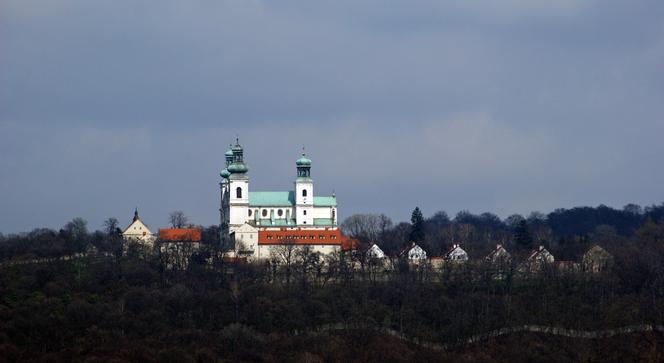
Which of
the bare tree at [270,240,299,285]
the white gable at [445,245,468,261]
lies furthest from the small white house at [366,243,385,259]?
the bare tree at [270,240,299,285]

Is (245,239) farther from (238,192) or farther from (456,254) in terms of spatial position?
(456,254)

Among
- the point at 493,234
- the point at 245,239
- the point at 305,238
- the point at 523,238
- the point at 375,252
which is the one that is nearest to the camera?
the point at 375,252

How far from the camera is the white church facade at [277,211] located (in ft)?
331

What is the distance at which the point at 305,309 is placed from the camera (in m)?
77.8

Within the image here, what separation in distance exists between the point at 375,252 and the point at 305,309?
21.0 m

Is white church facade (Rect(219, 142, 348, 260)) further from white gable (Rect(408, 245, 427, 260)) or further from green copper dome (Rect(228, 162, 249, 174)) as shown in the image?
white gable (Rect(408, 245, 427, 260))

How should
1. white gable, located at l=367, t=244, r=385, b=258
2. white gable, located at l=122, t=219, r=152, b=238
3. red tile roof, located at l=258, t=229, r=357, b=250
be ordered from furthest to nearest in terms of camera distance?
white gable, located at l=122, t=219, r=152, b=238 → red tile roof, located at l=258, t=229, r=357, b=250 → white gable, located at l=367, t=244, r=385, b=258

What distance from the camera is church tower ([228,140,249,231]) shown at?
104881 mm

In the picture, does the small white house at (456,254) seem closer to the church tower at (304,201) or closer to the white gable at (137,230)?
the church tower at (304,201)

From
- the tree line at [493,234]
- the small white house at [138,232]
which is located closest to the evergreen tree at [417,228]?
the tree line at [493,234]

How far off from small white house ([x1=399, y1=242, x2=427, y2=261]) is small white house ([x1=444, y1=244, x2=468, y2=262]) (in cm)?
171

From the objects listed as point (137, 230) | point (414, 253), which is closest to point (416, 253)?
point (414, 253)

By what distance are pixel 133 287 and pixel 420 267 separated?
63.2 ft

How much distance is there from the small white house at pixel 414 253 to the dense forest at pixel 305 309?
14.2 feet
